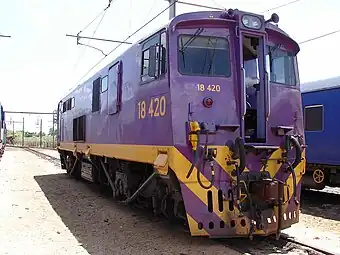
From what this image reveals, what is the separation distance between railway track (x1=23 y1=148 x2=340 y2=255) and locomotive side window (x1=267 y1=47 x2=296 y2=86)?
8.51 ft

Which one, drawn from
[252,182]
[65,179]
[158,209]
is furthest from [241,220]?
[65,179]

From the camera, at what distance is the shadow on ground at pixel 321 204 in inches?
360

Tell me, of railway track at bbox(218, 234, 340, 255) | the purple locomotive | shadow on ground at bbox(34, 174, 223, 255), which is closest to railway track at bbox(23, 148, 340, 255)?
railway track at bbox(218, 234, 340, 255)

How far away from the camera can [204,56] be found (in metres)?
6.24

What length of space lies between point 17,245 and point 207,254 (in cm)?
283

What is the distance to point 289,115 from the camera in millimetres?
6789

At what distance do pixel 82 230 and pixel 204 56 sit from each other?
3643mm

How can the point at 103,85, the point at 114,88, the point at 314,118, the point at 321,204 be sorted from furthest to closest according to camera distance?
the point at 314,118, the point at 321,204, the point at 103,85, the point at 114,88

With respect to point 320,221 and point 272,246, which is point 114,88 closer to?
point 272,246

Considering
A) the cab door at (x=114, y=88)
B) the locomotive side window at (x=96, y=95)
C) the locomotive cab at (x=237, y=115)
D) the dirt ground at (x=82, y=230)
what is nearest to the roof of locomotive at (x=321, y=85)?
the locomotive cab at (x=237, y=115)

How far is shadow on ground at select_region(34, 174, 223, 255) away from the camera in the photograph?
19.9 ft

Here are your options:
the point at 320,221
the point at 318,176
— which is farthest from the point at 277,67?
the point at 318,176

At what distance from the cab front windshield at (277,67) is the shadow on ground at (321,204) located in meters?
3.45

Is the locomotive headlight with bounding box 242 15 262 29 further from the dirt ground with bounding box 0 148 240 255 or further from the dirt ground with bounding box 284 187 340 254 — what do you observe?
the dirt ground with bounding box 284 187 340 254
